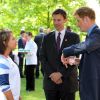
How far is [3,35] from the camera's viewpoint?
5.48m

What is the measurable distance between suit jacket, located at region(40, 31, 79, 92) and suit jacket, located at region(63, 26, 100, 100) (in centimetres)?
123

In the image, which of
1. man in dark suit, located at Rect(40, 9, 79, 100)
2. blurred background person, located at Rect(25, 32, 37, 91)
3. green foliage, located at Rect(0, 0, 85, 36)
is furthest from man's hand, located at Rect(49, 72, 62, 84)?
green foliage, located at Rect(0, 0, 85, 36)

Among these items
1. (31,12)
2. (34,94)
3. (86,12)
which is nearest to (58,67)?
(86,12)

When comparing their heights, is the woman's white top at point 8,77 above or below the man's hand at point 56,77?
above

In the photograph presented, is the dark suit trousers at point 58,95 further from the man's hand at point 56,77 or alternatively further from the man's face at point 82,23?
the man's face at point 82,23

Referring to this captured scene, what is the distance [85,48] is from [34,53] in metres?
9.27

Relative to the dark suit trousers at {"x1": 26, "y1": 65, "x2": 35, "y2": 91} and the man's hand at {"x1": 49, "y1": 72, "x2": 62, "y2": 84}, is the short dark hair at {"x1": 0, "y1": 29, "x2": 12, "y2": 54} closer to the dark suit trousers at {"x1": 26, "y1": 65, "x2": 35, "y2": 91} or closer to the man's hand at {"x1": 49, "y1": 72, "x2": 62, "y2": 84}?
the man's hand at {"x1": 49, "y1": 72, "x2": 62, "y2": 84}

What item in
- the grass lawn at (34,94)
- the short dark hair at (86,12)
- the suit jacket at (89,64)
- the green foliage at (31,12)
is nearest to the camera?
the suit jacket at (89,64)

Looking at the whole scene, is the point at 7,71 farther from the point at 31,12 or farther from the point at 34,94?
the point at 31,12

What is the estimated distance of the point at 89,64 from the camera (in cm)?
557

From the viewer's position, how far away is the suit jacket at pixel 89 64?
543 centimetres

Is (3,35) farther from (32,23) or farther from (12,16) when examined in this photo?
(12,16)

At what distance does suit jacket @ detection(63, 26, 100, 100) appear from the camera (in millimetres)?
5434

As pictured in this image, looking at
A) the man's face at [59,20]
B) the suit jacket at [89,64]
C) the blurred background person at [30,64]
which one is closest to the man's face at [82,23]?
the suit jacket at [89,64]
